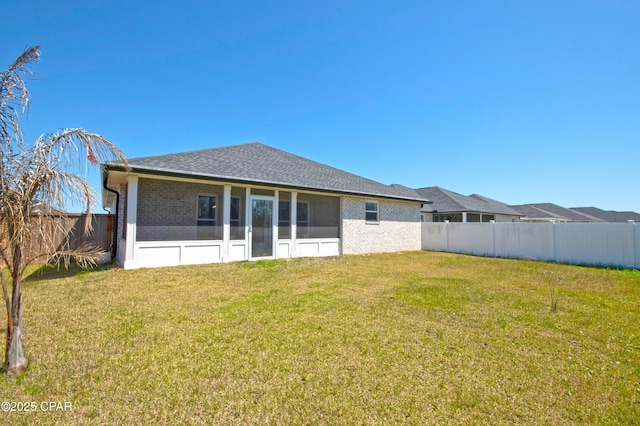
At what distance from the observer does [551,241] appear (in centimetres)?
1248

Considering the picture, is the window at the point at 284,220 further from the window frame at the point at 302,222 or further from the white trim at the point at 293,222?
the window frame at the point at 302,222

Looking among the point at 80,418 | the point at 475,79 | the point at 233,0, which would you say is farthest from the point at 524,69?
the point at 80,418

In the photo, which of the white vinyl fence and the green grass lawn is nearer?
the green grass lawn

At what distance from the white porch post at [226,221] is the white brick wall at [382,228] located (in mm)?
5738

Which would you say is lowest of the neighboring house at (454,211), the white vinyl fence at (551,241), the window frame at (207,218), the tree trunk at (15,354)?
the tree trunk at (15,354)

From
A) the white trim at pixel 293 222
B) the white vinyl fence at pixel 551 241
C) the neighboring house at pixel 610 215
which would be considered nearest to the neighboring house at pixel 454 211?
the white vinyl fence at pixel 551 241

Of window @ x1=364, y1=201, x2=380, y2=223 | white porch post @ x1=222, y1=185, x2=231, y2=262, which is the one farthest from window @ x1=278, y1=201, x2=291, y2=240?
window @ x1=364, y1=201, x2=380, y2=223

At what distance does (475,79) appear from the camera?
11266mm

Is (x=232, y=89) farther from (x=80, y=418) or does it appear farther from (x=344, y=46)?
(x=80, y=418)

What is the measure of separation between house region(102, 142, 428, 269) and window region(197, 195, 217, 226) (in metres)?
0.04

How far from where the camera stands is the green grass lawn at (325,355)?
2365 mm

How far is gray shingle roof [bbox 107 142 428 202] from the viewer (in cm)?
944

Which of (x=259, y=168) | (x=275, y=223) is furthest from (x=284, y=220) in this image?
(x=259, y=168)

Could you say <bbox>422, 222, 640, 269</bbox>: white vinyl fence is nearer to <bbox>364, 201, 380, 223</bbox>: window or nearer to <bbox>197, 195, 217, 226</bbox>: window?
<bbox>364, 201, 380, 223</bbox>: window
